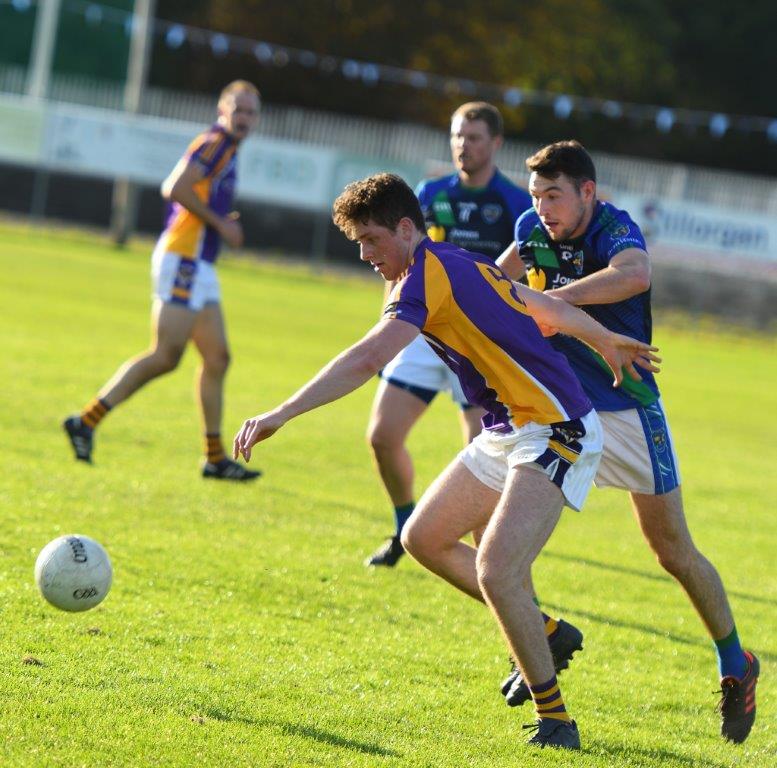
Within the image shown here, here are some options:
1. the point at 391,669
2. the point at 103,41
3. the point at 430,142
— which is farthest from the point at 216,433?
the point at 103,41

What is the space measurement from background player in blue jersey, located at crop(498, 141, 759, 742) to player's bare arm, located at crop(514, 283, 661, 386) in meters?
0.21

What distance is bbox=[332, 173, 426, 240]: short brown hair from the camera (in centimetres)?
470

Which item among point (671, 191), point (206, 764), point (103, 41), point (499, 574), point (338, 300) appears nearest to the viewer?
point (206, 764)

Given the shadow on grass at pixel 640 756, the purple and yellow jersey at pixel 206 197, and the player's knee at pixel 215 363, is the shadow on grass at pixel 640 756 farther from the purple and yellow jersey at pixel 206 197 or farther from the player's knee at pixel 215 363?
the purple and yellow jersey at pixel 206 197

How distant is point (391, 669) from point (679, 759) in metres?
1.23

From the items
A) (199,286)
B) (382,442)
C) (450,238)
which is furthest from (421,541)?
(199,286)

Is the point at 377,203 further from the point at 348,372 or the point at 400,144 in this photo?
the point at 400,144

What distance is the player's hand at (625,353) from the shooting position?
5090mm

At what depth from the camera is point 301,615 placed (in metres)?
6.33

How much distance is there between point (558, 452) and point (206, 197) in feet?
17.7

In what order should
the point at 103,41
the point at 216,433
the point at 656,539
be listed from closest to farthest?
the point at 656,539, the point at 216,433, the point at 103,41

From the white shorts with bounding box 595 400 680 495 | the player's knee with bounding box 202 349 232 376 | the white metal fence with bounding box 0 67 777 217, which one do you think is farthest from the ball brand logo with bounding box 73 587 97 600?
the white metal fence with bounding box 0 67 777 217

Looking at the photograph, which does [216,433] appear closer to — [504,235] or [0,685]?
[504,235]

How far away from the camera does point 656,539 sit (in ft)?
18.5
